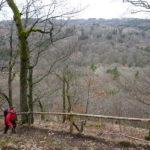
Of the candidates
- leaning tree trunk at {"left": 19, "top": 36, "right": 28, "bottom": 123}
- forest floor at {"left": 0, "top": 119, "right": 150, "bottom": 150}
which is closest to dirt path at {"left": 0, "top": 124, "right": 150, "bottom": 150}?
forest floor at {"left": 0, "top": 119, "right": 150, "bottom": 150}

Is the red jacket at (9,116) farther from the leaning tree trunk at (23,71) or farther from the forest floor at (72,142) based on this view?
the leaning tree trunk at (23,71)

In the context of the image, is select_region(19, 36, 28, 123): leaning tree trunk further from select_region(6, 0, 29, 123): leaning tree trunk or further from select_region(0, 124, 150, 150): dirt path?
select_region(0, 124, 150, 150): dirt path

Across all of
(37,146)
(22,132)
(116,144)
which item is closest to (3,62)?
(22,132)

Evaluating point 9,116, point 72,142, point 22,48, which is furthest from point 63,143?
point 22,48

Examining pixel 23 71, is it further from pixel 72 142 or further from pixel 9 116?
pixel 72 142

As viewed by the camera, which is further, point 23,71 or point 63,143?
point 23,71

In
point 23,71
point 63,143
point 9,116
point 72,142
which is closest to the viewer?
point 63,143

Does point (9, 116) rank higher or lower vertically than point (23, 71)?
lower

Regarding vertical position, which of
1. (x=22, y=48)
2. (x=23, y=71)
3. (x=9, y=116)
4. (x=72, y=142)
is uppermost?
(x=22, y=48)

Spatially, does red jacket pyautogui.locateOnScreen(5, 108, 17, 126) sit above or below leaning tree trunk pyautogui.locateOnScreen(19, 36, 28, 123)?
below

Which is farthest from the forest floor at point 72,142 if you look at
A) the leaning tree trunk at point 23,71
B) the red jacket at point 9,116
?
the leaning tree trunk at point 23,71

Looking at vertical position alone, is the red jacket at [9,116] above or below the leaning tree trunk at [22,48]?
below

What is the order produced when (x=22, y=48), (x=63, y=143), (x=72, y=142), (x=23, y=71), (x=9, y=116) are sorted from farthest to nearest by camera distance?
(x=23, y=71)
(x=22, y=48)
(x=9, y=116)
(x=72, y=142)
(x=63, y=143)

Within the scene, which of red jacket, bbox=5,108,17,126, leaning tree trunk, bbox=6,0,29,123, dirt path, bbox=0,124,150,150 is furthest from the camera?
leaning tree trunk, bbox=6,0,29,123
